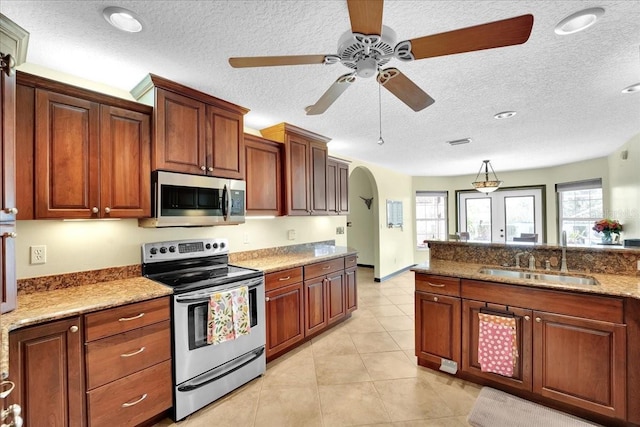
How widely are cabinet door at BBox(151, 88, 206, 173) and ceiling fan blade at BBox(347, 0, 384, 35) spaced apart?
170 centimetres

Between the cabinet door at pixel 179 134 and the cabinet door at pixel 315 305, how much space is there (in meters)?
1.67

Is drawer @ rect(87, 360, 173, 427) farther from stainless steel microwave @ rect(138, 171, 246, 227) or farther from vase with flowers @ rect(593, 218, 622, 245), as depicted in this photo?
vase with flowers @ rect(593, 218, 622, 245)

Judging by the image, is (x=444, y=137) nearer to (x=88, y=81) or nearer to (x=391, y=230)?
(x=391, y=230)

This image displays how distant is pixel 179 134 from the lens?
2.29m

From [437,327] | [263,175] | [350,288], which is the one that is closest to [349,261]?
[350,288]

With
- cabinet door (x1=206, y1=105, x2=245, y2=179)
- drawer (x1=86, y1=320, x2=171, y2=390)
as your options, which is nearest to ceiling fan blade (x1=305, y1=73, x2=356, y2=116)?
cabinet door (x1=206, y1=105, x2=245, y2=179)

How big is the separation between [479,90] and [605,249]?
1638 mm

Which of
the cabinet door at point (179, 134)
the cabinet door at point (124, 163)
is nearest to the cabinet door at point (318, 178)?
the cabinet door at point (179, 134)

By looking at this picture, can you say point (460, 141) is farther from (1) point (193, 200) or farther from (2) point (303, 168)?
(1) point (193, 200)

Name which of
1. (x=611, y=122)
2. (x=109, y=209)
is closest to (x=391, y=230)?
(x=611, y=122)

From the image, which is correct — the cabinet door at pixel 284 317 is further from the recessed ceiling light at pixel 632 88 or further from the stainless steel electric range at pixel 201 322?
the recessed ceiling light at pixel 632 88

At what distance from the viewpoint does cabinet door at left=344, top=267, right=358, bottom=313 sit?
3711 mm

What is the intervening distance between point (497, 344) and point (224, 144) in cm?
284

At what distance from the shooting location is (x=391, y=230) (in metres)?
6.20
